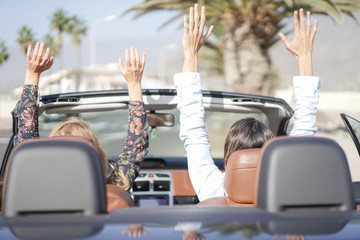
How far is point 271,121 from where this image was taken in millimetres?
4832

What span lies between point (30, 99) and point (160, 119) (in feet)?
6.03

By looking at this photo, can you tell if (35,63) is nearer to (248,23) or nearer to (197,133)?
(197,133)

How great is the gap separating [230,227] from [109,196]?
25.2 inches

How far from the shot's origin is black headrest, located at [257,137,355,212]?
191 centimetres

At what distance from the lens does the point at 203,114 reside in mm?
2928

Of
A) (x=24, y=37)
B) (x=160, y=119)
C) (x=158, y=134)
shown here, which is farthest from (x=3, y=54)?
(x=160, y=119)

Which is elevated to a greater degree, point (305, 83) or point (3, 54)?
point (3, 54)

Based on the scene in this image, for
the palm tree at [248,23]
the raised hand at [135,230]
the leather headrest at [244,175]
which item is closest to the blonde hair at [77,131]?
the leather headrest at [244,175]

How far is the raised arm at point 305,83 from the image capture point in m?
3.06

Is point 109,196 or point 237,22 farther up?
point 237,22

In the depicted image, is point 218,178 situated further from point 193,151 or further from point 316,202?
point 316,202

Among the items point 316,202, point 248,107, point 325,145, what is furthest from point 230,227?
point 248,107

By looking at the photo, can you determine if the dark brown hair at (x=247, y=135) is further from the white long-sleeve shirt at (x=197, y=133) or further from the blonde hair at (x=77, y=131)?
the blonde hair at (x=77, y=131)

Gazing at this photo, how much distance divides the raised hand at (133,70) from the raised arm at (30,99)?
1.81 feet
